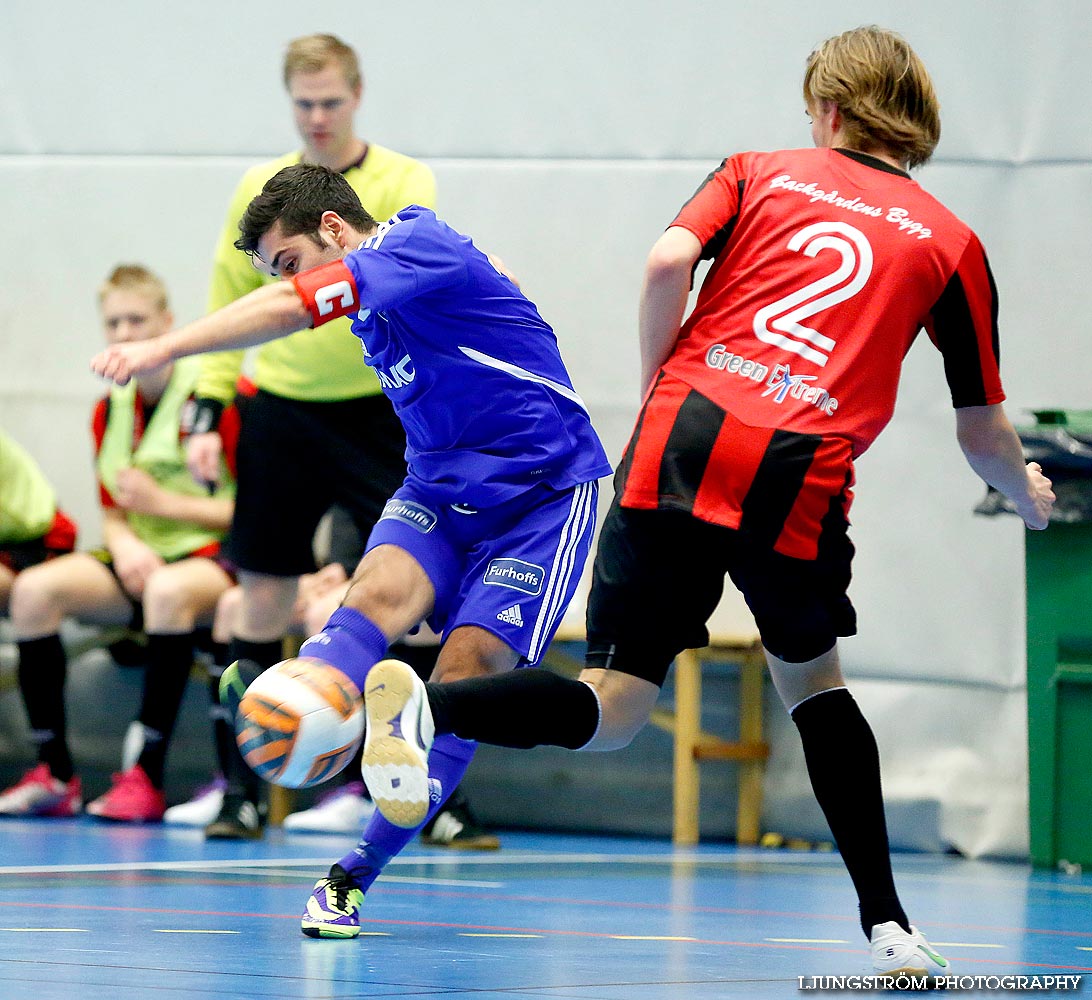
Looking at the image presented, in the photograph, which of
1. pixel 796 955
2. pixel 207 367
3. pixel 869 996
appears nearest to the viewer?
pixel 869 996

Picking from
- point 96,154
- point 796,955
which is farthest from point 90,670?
point 796,955

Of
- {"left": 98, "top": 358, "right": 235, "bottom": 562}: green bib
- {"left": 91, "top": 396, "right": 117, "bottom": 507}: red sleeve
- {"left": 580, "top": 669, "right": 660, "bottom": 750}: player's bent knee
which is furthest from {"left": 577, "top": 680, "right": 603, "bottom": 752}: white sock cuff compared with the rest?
{"left": 91, "top": 396, "right": 117, "bottom": 507}: red sleeve

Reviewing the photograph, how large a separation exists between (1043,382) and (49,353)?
14.8ft

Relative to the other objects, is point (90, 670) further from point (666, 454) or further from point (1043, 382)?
point (666, 454)

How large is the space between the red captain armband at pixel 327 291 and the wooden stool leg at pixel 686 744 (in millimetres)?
3899

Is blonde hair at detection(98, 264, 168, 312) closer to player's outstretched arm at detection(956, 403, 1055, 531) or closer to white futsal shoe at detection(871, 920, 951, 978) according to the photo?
player's outstretched arm at detection(956, 403, 1055, 531)

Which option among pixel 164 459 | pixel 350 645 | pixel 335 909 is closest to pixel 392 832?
pixel 335 909

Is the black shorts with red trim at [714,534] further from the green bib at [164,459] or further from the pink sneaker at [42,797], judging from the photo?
the pink sneaker at [42,797]

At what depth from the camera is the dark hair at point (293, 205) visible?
12.6ft

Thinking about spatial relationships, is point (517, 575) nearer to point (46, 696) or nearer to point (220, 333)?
point (220, 333)

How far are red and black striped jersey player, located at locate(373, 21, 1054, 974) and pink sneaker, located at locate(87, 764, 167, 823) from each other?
4.15 metres

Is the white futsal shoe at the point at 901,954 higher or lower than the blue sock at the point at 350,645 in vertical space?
lower

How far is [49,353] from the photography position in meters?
8.59

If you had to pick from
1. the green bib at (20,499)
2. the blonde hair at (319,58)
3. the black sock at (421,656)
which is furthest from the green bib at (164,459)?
the blonde hair at (319,58)
